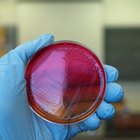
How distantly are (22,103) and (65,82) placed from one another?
130 mm

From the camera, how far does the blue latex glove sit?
93cm

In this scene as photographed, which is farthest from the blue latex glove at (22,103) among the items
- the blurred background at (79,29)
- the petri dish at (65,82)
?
the blurred background at (79,29)

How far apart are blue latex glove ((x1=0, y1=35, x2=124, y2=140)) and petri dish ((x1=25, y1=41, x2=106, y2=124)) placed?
33 mm

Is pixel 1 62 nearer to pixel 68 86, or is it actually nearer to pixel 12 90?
pixel 12 90

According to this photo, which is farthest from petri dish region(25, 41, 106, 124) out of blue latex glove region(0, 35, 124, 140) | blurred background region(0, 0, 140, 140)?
blurred background region(0, 0, 140, 140)

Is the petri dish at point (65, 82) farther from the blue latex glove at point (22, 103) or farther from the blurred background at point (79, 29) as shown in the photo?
the blurred background at point (79, 29)

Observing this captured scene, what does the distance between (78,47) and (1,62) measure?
0.22m

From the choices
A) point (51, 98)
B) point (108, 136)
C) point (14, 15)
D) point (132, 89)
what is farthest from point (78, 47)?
point (132, 89)

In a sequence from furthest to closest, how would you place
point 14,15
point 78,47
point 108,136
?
point 14,15
point 108,136
point 78,47

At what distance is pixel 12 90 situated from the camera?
0.94 meters

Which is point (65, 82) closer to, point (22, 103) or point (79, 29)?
point (22, 103)

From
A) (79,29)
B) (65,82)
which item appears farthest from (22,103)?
(79,29)

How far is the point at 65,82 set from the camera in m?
0.98

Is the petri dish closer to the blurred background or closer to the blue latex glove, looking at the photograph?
the blue latex glove
